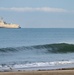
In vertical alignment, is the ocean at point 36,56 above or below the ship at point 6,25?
below

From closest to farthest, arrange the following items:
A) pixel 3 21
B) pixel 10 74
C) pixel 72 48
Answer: pixel 10 74 < pixel 72 48 < pixel 3 21

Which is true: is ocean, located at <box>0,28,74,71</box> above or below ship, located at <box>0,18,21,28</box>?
below

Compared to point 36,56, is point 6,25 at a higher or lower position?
higher

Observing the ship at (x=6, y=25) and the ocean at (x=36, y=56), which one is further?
the ship at (x=6, y=25)

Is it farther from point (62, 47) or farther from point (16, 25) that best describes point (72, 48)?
point (16, 25)

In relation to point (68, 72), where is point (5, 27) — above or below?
above

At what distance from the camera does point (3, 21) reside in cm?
15188

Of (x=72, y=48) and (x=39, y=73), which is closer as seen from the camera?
(x=39, y=73)

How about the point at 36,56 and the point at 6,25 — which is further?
the point at 6,25

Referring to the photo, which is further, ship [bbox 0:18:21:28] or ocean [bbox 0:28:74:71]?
ship [bbox 0:18:21:28]

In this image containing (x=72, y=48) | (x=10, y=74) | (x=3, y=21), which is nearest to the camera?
(x=10, y=74)

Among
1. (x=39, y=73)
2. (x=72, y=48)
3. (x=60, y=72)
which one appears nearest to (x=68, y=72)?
(x=60, y=72)

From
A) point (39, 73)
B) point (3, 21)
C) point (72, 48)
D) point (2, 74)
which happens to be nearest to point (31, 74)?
point (39, 73)

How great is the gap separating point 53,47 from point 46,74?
34.5 meters
